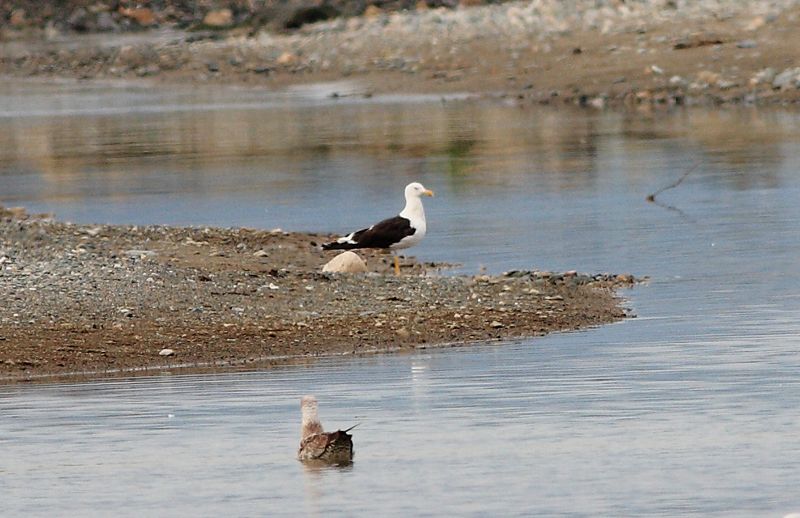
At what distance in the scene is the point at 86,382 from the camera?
1410 centimetres

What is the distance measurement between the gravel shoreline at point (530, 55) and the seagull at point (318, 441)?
27725 millimetres

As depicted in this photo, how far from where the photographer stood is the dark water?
10.6m

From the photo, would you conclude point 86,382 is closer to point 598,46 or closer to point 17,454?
point 17,454

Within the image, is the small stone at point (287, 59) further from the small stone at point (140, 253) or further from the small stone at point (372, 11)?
the small stone at point (140, 253)

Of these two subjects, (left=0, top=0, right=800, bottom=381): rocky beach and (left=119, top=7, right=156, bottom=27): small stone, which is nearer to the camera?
(left=0, top=0, right=800, bottom=381): rocky beach

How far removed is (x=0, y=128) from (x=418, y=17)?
45.1 feet

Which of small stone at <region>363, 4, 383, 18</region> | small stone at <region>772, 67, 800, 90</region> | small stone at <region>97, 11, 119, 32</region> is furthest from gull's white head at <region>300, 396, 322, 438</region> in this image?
small stone at <region>97, 11, 119, 32</region>

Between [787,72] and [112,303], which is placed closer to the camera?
[112,303]

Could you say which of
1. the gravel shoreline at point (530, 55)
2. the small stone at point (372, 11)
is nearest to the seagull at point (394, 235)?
the gravel shoreline at point (530, 55)

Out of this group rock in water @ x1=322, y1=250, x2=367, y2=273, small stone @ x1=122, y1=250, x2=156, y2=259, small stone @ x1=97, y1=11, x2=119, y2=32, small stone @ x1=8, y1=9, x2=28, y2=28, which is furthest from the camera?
small stone @ x1=8, y1=9, x2=28, y2=28

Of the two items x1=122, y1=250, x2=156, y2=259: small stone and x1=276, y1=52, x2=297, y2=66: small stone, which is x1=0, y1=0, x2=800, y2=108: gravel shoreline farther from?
x1=122, y1=250, x2=156, y2=259: small stone

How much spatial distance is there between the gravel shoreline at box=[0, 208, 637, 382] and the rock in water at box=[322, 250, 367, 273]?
10.8 inches

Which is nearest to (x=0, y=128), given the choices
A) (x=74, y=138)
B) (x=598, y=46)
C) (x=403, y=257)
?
(x=74, y=138)

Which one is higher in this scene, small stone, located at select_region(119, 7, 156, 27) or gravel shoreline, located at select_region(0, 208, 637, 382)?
small stone, located at select_region(119, 7, 156, 27)
